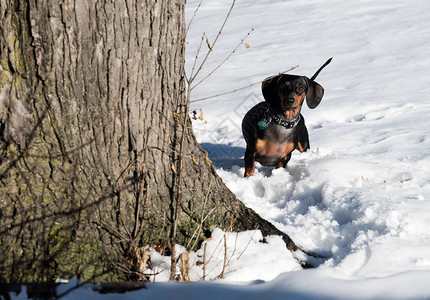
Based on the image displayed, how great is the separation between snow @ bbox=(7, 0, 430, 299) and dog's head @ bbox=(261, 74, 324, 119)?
446mm

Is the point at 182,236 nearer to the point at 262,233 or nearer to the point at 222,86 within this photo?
the point at 262,233

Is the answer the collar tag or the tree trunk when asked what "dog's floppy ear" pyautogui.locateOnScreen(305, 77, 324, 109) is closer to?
the collar tag

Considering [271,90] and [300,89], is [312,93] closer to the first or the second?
[300,89]

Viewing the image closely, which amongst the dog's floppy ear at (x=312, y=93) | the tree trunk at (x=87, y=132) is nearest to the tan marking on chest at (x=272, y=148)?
the dog's floppy ear at (x=312, y=93)

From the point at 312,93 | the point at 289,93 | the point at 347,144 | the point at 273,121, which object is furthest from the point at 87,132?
the point at 347,144

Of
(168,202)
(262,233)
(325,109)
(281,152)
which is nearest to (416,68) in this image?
(325,109)

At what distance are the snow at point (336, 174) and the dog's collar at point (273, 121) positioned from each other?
1.10 feet

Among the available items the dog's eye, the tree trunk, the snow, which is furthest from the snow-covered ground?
the tree trunk

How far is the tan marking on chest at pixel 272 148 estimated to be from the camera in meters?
3.46

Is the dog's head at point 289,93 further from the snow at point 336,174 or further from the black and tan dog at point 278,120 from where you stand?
the snow at point 336,174

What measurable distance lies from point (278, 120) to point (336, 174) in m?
0.57

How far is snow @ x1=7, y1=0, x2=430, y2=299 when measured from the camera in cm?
161

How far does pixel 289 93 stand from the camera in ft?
10.5

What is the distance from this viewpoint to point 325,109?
4.92 metres
